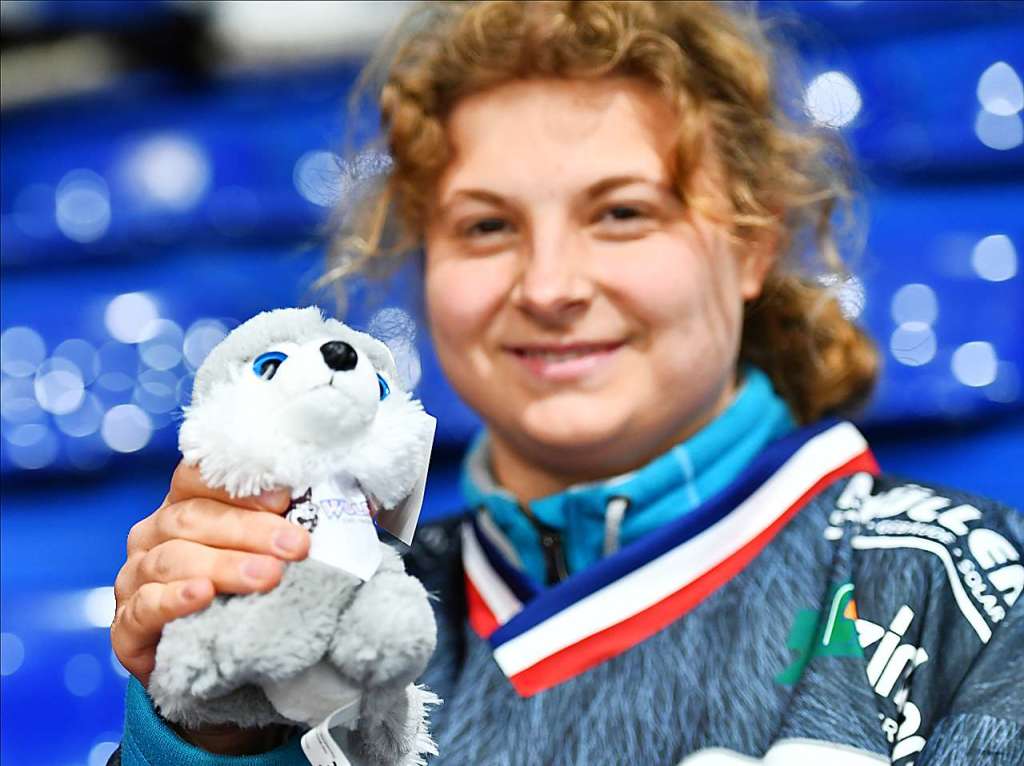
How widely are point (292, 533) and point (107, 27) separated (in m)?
1.27

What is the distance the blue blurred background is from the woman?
217mm

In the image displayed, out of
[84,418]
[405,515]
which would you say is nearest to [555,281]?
[405,515]

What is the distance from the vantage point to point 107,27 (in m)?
1.64

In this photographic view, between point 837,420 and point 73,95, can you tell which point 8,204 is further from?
point 837,420

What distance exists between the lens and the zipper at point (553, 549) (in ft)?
3.37

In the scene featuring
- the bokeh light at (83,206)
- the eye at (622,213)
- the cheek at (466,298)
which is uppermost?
the bokeh light at (83,206)

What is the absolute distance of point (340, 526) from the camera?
0.57m

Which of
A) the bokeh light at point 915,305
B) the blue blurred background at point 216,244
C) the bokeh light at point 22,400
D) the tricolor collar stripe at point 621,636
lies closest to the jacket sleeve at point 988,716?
the tricolor collar stripe at point 621,636

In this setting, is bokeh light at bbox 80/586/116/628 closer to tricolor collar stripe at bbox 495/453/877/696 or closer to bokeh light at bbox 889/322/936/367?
tricolor collar stripe at bbox 495/453/877/696

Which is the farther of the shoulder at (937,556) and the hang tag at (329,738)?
the shoulder at (937,556)

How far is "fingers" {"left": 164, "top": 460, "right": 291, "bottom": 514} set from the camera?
582 millimetres

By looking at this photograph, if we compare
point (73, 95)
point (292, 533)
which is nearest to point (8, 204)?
point (73, 95)

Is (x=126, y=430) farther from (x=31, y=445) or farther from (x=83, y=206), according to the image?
(x=83, y=206)

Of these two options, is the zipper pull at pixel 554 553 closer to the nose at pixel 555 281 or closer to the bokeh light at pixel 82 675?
the nose at pixel 555 281
